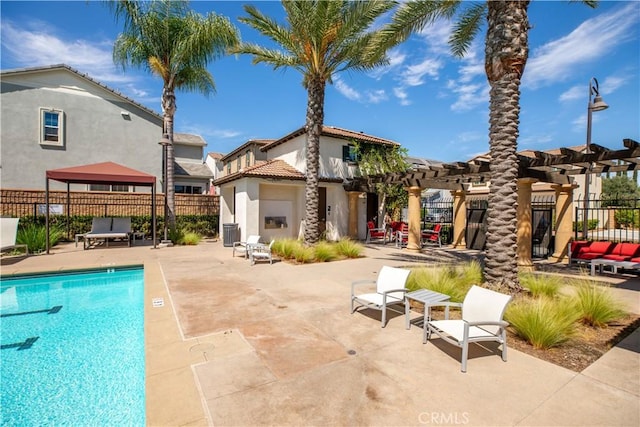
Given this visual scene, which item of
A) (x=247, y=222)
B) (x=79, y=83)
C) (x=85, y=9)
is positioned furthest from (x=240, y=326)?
(x=79, y=83)

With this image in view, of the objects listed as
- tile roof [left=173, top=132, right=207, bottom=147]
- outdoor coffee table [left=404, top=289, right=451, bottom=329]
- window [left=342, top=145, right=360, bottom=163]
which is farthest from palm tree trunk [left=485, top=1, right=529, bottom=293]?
tile roof [left=173, top=132, right=207, bottom=147]

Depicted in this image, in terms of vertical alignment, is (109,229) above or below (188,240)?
above

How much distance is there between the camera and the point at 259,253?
11094 millimetres

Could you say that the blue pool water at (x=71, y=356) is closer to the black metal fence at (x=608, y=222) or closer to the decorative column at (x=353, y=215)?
the decorative column at (x=353, y=215)

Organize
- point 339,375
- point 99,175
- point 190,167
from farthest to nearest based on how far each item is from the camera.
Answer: point 190,167 → point 99,175 → point 339,375

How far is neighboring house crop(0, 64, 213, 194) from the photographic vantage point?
62.9 feet

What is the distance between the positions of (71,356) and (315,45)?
1192 cm

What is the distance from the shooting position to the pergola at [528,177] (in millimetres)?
9023

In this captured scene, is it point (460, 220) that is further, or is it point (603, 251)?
point (460, 220)

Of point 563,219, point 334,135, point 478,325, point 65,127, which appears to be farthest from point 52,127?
point 563,219

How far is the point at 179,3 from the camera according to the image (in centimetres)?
1563

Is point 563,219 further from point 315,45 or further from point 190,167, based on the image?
point 190,167

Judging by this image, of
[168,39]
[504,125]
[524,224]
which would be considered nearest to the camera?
[504,125]

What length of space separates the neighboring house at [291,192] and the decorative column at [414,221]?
14.3 ft
